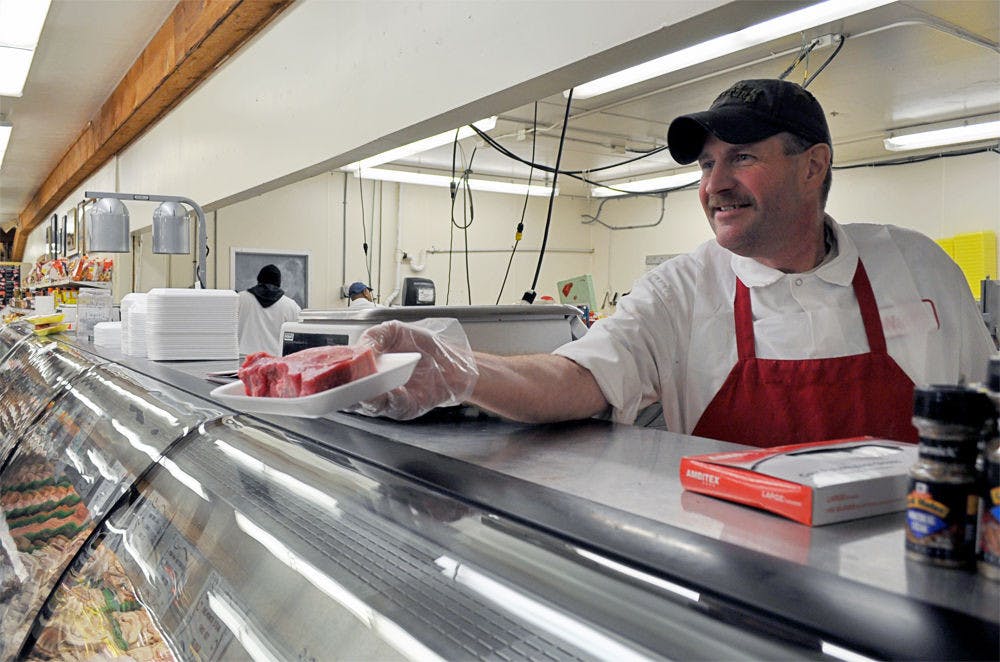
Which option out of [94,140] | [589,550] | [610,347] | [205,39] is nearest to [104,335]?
[205,39]

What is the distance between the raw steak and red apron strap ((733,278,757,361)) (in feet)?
3.18

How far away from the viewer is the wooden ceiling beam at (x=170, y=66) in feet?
12.2

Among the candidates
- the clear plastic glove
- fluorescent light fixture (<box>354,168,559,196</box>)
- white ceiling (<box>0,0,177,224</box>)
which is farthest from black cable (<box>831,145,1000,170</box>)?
the clear plastic glove

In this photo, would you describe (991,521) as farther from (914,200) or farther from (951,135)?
(914,200)

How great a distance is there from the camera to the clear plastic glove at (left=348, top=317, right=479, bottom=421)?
116cm

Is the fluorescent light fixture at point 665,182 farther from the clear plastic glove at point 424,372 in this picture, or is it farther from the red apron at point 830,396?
the clear plastic glove at point 424,372

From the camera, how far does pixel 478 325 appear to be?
1.61 meters

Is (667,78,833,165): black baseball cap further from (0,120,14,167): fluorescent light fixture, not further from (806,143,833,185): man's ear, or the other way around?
(0,120,14,167): fluorescent light fixture

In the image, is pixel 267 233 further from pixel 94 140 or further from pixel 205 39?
pixel 205 39

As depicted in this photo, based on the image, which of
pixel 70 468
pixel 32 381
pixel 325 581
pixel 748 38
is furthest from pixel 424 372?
pixel 748 38

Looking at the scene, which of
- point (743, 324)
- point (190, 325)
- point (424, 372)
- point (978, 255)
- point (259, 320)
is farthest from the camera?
point (978, 255)

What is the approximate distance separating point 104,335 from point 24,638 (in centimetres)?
191

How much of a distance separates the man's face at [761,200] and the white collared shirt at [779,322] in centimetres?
7

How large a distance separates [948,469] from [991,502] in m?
0.03
